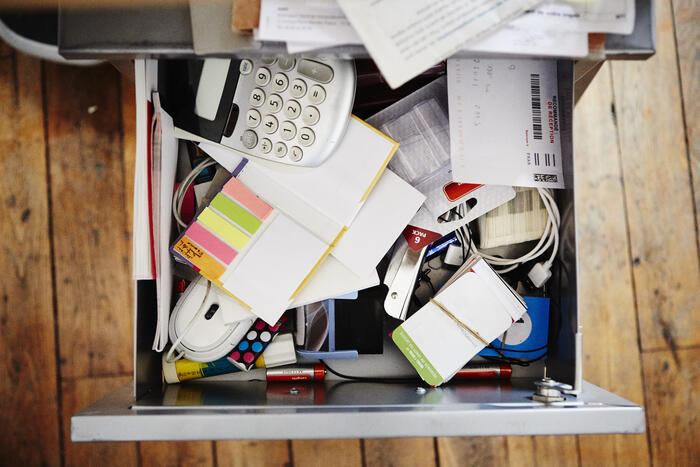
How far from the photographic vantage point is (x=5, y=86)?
1.11 metres

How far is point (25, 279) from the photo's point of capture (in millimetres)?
1103

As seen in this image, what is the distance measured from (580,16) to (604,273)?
2.43 ft

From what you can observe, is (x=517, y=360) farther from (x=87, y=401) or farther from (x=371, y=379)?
(x=87, y=401)

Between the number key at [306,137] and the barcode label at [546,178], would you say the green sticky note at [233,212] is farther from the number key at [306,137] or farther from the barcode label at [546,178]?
the barcode label at [546,178]

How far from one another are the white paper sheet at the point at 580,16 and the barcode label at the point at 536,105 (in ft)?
0.68

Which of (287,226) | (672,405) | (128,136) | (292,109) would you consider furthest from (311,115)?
(672,405)

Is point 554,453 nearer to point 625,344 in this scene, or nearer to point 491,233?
point 625,344

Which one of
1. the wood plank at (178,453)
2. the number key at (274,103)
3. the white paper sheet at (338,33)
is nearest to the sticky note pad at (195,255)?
the number key at (274,103)

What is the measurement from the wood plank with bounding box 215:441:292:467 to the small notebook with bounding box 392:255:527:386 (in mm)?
502

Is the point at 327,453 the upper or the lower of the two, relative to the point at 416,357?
lower

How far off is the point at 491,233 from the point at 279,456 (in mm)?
672

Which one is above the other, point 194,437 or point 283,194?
point 283,194

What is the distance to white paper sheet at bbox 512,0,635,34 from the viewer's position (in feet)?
1.74

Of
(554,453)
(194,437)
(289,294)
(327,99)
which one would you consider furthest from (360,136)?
(554,453)
